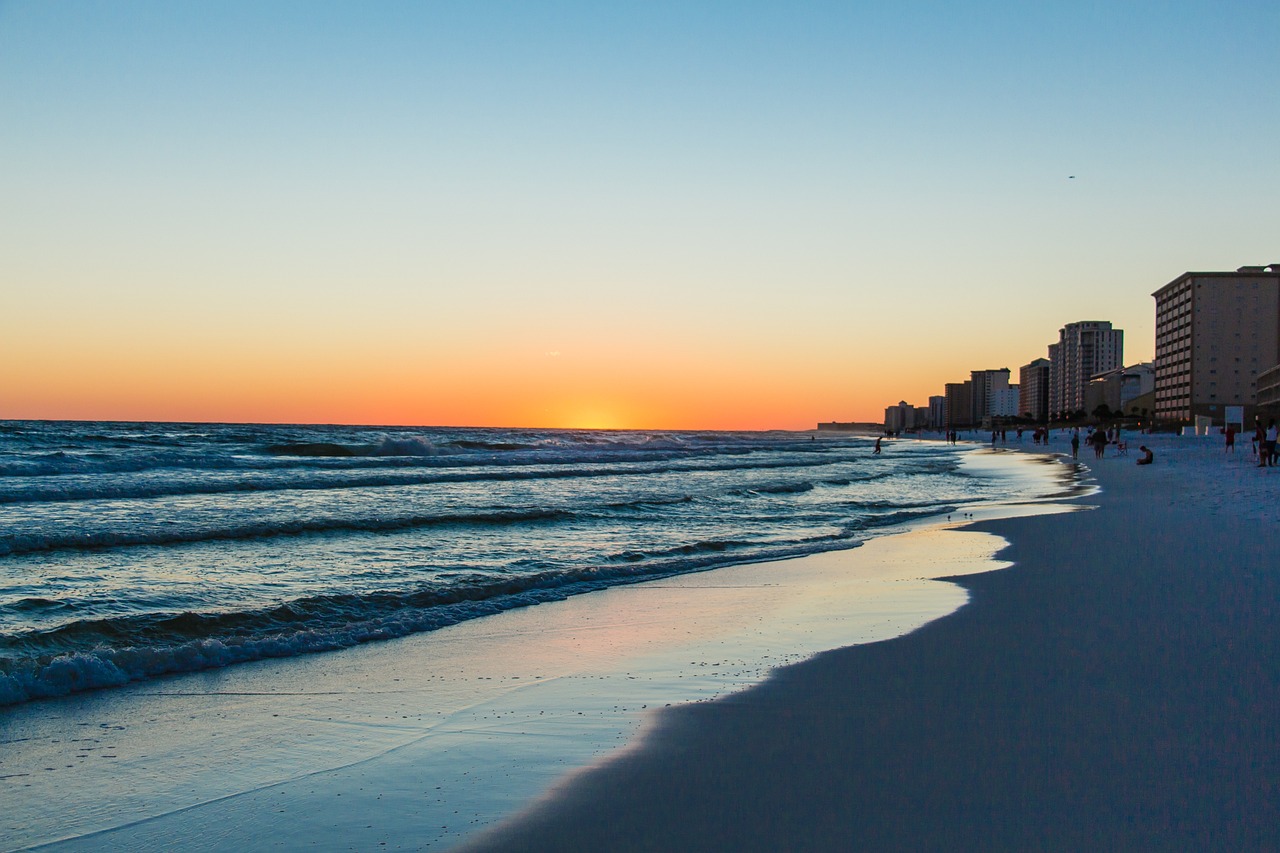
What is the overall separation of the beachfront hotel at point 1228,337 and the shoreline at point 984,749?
129 metres

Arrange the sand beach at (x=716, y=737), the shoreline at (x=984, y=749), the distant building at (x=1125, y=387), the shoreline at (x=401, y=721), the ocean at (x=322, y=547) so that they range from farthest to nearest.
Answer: the distant building at (x=1125, y=387)
the ocean at (x=322, y=547)
the shoreline at (x=401, y=721)
the sand beach at (x=716, y=737)
the shoreline at (x=984, y=749)

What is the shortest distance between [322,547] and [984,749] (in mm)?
10754

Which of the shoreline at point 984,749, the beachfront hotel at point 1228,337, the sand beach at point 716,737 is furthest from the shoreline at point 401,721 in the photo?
the beachfront hotel at point 1228,337

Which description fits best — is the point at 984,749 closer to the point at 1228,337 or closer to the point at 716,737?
the point at 716,737

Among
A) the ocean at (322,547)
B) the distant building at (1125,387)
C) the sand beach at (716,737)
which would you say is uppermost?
the distant building at (1125,387)

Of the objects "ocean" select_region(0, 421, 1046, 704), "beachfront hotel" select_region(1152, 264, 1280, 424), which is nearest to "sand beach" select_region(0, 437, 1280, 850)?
"ocean" select_region(0, 421, 1046, 704)

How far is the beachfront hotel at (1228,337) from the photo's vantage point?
11644 centimetres

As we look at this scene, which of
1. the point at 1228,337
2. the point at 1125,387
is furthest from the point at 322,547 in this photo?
the point at 1125,387

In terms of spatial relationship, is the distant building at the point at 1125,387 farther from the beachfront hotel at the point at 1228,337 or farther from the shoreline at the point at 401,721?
the shoreline at the point at 401,721

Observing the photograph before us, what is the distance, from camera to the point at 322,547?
1288cm

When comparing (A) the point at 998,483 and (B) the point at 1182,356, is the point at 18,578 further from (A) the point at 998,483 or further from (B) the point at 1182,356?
(B) the point at 1182,356

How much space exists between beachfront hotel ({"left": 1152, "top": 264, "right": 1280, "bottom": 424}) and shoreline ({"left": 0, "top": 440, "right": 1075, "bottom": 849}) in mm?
129255

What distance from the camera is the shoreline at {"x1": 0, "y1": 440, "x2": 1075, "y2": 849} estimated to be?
151 inches

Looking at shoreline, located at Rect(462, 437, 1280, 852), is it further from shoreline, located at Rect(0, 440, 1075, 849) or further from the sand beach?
shoreline, located at Rect(0, 440, 1075, 849)
